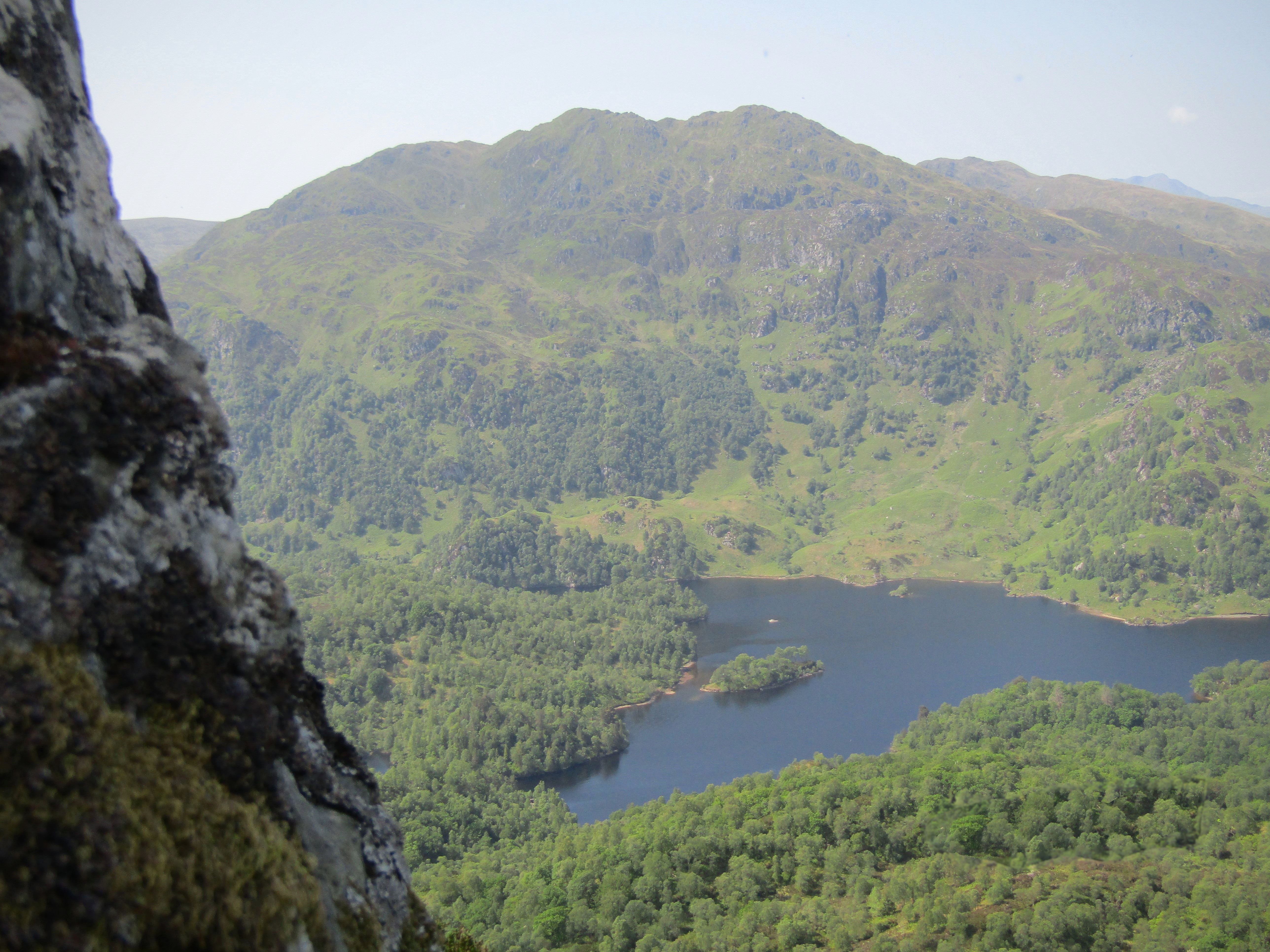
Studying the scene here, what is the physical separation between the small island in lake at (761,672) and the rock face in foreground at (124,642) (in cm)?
14834

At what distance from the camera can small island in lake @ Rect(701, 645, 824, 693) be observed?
159625mm

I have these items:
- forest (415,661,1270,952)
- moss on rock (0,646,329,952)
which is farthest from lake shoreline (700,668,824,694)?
moss on rock (0,646,329,952)

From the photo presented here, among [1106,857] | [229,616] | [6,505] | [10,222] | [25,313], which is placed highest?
[10,222]

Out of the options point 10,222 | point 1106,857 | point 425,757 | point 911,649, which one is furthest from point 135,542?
point 911,649

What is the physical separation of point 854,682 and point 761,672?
17.7 metres

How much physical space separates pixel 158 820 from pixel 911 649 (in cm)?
18383

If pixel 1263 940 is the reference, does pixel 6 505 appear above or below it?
above

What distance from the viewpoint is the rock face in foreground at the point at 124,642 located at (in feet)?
30.5

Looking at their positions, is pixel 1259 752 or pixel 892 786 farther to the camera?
pixel 1259 752

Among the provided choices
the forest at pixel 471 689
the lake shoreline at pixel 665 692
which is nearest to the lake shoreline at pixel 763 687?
the lake shoreline at pixel 665 692

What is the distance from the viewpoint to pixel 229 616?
13.1 meters

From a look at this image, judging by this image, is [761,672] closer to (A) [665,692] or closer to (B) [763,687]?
(B) [763,687]

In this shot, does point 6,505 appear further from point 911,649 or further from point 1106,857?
point 911,649

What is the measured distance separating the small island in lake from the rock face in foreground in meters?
148
